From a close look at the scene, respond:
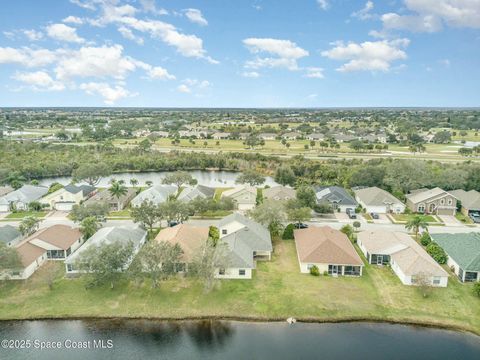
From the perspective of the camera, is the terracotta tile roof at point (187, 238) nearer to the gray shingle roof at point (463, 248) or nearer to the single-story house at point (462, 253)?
the single-story house at point (462, 253)

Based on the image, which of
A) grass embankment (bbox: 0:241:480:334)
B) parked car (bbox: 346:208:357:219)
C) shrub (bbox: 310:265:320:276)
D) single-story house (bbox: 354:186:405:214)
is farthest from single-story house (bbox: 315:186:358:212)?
grass embankment (bbox: 0:241:480:334)

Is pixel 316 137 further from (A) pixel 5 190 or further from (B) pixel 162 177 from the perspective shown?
(A) pixel 5 190

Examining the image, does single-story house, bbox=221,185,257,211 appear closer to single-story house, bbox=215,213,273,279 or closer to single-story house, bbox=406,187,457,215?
single-story house, bbox=215,213,273,279

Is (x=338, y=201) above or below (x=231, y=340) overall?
above

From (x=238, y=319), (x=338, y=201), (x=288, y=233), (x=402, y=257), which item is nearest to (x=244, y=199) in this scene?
(x=288, y=233)

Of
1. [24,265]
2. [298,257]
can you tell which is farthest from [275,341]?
[24,265]

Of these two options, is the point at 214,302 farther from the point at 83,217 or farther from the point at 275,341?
the point at 83,217
